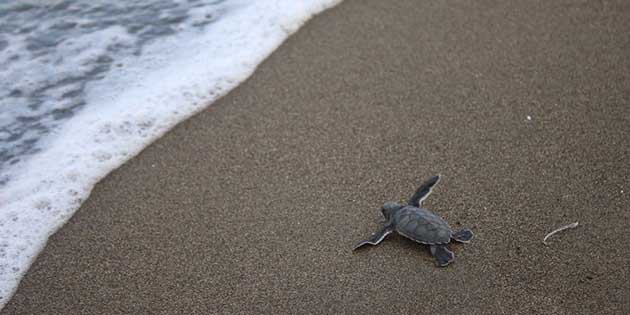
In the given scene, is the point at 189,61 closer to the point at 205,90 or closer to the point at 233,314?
the point at 205,90

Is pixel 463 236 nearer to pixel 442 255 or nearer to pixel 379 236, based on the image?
pixel 442 255

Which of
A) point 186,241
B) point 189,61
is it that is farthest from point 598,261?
point 189,61

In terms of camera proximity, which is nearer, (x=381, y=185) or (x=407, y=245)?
(x=407, y=245)

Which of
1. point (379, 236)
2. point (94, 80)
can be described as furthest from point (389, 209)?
point (94, 80)

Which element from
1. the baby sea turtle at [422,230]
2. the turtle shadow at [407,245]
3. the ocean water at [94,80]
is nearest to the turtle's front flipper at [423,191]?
the baby sea turtle at [422,230]

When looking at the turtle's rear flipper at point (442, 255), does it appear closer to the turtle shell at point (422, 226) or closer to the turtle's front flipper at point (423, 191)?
the turtle shell at point (422, 226)

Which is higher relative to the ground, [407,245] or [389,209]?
[389,209]

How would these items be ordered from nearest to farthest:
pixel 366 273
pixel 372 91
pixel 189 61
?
pixel 366 273
pixel 372 91
pixel 189 61
